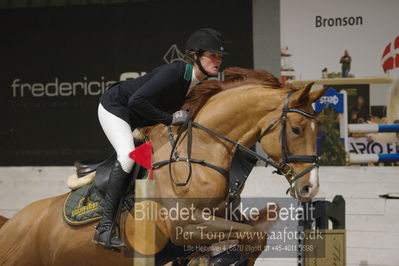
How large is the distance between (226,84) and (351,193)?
317 cm

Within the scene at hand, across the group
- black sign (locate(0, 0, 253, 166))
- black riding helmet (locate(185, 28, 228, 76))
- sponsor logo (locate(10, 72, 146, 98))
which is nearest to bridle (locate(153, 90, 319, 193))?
black riding helmet (locate(185, 28, 228, 76))

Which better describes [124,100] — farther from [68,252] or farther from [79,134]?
[79,134]

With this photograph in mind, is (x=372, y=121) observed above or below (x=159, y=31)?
below

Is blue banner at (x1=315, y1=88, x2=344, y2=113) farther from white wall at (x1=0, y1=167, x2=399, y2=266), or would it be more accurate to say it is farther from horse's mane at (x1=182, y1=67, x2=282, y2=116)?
horse's mane at (x1=182, y1=67, x2=282, y2=116)

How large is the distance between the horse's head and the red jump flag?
67 centimetres

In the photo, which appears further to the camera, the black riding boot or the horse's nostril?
the black riding boot

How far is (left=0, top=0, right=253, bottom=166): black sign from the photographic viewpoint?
9.80 metres

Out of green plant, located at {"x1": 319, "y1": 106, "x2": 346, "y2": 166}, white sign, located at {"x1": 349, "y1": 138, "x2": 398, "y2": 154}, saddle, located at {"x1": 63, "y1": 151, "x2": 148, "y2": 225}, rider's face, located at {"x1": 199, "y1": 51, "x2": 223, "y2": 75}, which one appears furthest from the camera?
white sign, located at {"x1": 349, "y1": 138, "x2": 398, "y2": 154}

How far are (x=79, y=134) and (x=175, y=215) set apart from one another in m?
6.92

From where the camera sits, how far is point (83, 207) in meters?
3.90

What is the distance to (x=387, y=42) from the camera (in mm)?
8539

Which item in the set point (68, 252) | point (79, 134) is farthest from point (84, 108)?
point (68, 252)

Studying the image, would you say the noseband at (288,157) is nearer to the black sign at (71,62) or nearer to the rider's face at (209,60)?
the rider's face at (209,60)

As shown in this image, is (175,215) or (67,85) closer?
(175,215)
